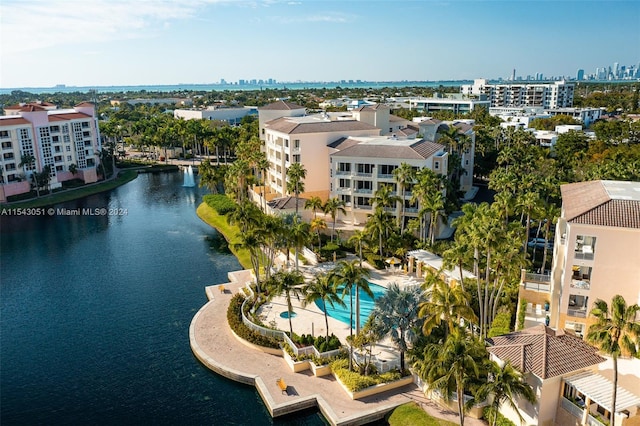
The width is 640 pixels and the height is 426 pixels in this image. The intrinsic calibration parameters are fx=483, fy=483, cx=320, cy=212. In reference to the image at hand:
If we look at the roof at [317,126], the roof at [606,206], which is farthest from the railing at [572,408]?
Answer: the roof at [317,126]

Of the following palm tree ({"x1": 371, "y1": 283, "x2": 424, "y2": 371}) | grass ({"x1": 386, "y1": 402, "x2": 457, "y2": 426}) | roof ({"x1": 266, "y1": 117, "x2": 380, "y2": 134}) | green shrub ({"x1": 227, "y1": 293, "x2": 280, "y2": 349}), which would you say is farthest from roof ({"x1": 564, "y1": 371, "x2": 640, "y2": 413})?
roof ({"x1": 266, "y1": 117, "x2": 380, "y2": 134})

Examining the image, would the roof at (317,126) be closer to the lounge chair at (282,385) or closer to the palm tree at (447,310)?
the lounge chair at (282,385)

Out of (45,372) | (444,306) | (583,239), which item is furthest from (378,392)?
(45,372)

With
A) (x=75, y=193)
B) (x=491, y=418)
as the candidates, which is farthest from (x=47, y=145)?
(x=491, y=418)

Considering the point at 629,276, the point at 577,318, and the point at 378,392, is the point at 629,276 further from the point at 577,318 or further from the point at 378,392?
the point at 378,392

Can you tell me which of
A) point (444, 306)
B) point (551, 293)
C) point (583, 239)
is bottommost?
point (551, 293)

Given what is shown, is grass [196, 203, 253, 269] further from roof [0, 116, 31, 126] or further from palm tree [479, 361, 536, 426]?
roof [0, 116, 31, 126]
